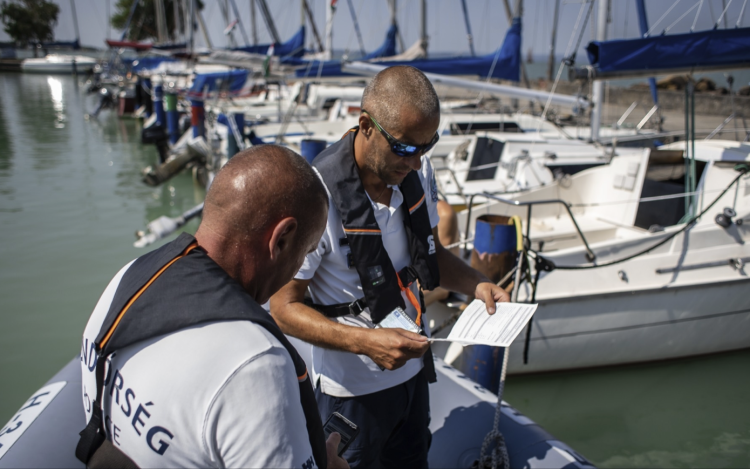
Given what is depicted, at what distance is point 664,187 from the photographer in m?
5.97

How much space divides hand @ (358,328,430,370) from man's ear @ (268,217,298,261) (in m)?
0.66

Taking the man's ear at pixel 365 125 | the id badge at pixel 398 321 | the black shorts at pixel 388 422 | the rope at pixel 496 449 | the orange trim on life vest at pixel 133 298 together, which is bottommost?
the rope at pixel 496 449

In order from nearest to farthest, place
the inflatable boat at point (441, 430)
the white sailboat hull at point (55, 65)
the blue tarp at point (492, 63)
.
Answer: the inflatable boat at point (441, 430) < the blue tarp at point (492, 63) < the white sailboat hull at point (55, 65)

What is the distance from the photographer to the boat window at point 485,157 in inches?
312

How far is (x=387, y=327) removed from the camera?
1815 mm

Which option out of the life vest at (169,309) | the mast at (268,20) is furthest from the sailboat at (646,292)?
the mast at (268,20)

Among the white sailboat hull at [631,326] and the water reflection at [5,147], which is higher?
the water reflection at [5,147]

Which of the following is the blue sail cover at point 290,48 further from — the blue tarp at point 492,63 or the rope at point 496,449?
the rope at point 496,449

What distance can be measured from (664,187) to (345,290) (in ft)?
17.5

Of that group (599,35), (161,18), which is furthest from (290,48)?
(161,18)

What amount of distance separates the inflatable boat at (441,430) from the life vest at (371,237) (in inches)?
41.9

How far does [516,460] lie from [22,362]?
5221 mm

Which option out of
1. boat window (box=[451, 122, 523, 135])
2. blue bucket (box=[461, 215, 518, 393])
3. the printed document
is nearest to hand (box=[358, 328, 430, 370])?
the printed document

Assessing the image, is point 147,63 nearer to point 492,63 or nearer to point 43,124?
point 43,124
